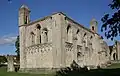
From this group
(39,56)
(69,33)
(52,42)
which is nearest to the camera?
(52,42)

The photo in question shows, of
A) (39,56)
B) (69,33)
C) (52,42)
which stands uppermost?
(69,33)

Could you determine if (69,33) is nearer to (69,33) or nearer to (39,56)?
(69,33)

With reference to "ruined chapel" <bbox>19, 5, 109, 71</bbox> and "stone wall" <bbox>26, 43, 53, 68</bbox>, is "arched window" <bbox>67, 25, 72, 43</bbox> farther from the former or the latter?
"stone wall" <bbox>26, 43, 53, 68</bbox>

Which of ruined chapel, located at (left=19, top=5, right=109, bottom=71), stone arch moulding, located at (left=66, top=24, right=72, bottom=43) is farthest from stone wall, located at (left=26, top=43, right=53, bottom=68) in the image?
stone arch moulding, located at (left=66, top=24, right=72, bottom=43)

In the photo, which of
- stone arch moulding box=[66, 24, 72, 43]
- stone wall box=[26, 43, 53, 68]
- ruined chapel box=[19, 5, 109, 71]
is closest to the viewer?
ruined chapel box=[19, 5, 109, 71]

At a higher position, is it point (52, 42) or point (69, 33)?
point (69, 33)

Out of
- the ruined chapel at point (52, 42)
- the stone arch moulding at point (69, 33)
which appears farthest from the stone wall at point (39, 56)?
the stone arch moulding at point (69, 33)

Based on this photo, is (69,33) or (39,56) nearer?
(39,56)

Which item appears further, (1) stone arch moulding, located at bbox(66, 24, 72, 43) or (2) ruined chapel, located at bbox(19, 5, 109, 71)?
(1) stone arch moulding, located at bbox(66, 24, 72, 43)

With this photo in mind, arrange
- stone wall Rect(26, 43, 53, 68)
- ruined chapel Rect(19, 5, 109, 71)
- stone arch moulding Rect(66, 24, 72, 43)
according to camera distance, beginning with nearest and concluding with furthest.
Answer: ruined chapel Rect(19, 5, 109, 71)
stone wall Rect(26, 43, 53, 68)
stone arch moulding Rect(66, 24, 72, 43)

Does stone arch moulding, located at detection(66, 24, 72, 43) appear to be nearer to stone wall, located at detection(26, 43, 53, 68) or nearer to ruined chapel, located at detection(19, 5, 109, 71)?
ruined chapel, located at detection(19, 5, 109, 71)

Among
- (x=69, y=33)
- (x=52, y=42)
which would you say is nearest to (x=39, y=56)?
(x=52, y=42)

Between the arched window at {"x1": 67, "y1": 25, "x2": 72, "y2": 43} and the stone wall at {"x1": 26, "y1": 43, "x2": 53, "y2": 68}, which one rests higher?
the arched window at {"x1": 67, "y1": 25, "x2": 72, "y2": 43}

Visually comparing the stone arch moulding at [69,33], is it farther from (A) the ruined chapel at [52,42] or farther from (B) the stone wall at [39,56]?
(B) the stone wall at [39,56]
